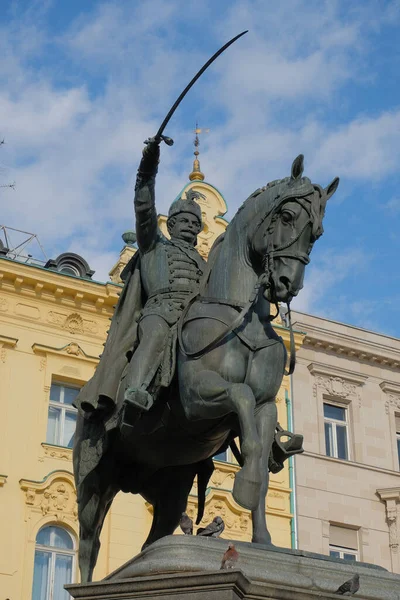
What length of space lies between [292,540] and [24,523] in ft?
22.3

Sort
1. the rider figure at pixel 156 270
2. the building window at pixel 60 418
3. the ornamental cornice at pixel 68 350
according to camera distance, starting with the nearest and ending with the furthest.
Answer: the rider figure at pixel 156 270
the building window at pixel 60 418
the ornamental cornice at pixel 68 350

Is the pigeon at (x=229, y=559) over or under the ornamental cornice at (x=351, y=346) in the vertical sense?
under

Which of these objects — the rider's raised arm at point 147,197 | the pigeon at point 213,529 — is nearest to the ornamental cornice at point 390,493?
the rider's raised arm at point 147,197

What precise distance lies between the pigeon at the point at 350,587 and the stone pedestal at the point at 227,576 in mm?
81

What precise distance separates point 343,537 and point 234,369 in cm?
2165

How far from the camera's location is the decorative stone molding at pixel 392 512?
1137 inches

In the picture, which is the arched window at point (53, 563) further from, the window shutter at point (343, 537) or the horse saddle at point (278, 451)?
the horse saddle at point (278, 451)

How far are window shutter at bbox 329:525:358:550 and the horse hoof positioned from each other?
21.5 metres

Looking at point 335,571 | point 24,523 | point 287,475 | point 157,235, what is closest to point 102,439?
point 157,235

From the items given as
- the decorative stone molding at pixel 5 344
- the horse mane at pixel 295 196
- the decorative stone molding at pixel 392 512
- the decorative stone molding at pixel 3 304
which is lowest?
the horse mane at pixel 295 196

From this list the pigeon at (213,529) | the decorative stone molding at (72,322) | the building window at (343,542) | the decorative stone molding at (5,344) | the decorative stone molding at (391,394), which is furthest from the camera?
the decorative stone molding at (391,394)

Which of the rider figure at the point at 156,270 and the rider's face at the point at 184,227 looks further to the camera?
the rider's face at the point at 184,227

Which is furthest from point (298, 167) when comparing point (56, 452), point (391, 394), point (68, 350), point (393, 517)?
point (391, 394)

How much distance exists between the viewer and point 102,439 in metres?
8.78
